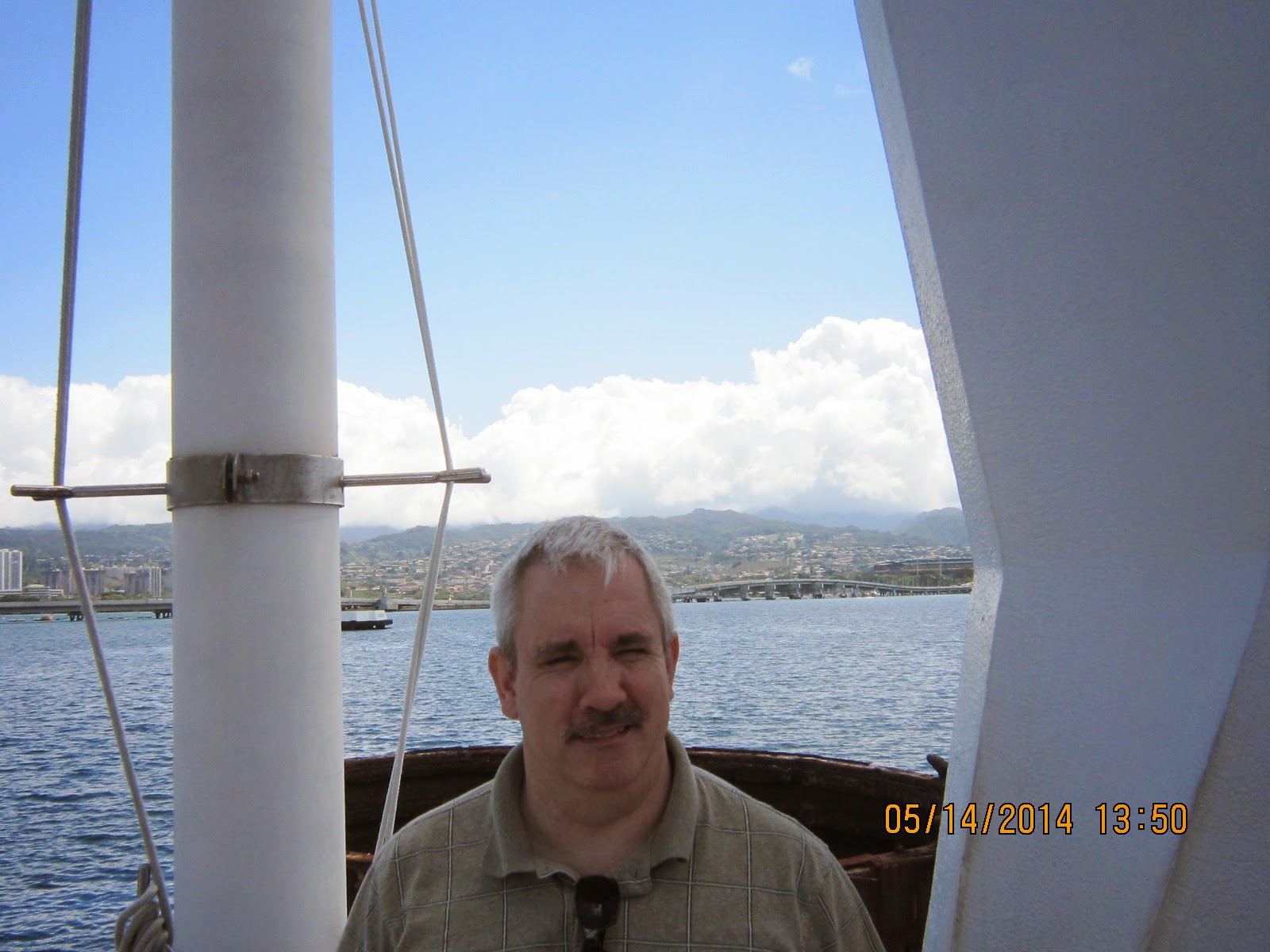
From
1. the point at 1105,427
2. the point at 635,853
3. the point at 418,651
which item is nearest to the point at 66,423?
the point at 418,651

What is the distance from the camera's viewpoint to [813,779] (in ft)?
24.5

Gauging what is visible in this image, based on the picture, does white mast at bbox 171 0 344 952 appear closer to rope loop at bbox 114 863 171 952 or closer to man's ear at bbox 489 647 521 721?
rope loop at bbox 114 863 171 952

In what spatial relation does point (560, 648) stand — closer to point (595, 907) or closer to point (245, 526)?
point (595, 907)

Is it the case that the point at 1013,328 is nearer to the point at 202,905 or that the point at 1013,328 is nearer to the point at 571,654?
the point at 571,654

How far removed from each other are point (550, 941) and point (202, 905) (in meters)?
0.92

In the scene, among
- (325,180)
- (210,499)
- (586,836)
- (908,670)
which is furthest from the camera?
(908,670)

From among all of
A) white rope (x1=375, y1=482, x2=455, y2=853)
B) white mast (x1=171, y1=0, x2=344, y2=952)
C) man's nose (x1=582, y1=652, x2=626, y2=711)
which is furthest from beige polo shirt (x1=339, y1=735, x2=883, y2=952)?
white rope (x1=375, y1=482, x2=455, y2=853)

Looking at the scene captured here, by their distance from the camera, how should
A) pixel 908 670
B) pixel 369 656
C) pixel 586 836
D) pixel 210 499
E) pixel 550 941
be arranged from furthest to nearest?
pixel 369 656 < pixel 908 670 < pixel 210 499 < pixel 586 836 < pixel 550 941

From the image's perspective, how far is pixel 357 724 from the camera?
36094 millimetres

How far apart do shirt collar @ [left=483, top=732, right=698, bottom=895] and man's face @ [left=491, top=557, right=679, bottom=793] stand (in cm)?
6

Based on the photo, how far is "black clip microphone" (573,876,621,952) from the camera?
4.51 ft

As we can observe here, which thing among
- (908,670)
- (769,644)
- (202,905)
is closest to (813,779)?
(202,905)

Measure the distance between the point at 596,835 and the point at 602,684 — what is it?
27cm

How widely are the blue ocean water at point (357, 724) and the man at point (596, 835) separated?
0.83m
